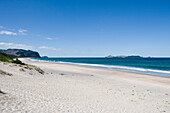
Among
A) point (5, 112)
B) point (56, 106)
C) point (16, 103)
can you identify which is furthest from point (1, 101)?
point (56, 106)

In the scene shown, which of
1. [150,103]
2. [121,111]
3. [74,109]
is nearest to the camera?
[74,109]

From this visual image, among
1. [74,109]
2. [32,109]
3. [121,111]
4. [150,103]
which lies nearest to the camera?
[32,109]

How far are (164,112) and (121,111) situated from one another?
274cm

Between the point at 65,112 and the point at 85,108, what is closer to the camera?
the point at 65,112

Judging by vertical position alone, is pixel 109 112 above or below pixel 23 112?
below

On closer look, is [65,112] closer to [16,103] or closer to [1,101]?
[16,103]

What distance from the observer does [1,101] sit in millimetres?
6875

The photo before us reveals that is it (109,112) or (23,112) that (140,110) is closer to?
(109,112)

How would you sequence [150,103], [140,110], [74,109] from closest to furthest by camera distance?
[74,109]
[140,110]
[150,103]

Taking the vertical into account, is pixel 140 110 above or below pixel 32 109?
below

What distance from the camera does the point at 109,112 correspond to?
320 inches

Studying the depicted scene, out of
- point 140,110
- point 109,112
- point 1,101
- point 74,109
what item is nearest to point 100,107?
point 109,112

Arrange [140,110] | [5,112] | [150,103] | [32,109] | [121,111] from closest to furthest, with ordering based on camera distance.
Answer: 1. [5,112]
2. [32,109]
3. [121,111]
4. [140,110]
5. [150,103]

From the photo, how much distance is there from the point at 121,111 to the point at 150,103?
129 inches
